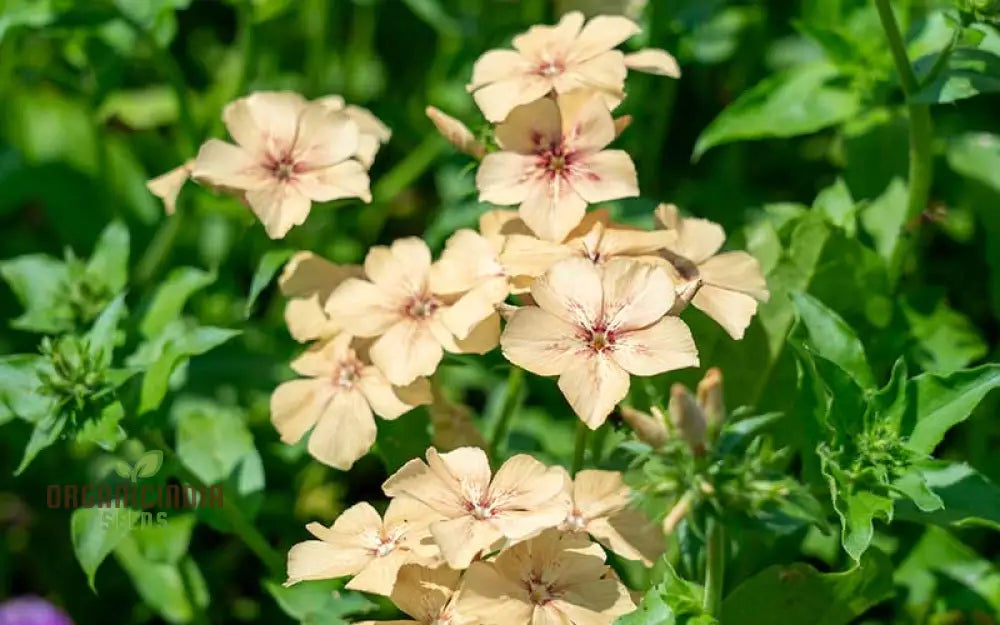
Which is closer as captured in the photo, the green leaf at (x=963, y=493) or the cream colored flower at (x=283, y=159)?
the green leaf at (x=963, y=493)

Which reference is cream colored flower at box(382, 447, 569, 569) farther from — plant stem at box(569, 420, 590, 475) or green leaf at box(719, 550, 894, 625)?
green leaf at box(719, 550, 894, 625)

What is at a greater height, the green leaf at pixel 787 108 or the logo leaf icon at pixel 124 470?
the green leaf at pixel 787 108

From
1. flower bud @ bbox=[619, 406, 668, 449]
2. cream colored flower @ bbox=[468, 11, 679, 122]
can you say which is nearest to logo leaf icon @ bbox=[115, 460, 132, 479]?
cream colored flower @ bbox=[468, 11, 679, 122]

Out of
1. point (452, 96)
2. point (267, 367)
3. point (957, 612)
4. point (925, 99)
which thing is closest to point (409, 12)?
point (452, 96)

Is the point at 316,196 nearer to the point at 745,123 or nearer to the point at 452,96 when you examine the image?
the point at 745,123

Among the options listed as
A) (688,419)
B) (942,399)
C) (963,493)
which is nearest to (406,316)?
(688,419)

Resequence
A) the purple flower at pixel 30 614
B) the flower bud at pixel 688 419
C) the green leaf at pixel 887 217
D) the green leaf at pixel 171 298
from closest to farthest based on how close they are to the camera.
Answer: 1. the flower bud at pixel 688 419
2. the green leaf at pixel 171 298
3. the green leaf at pixel 887 217
4. the purple flower at pixel 30 614

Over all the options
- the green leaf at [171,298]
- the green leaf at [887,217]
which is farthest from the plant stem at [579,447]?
the green leaf at [887,217]

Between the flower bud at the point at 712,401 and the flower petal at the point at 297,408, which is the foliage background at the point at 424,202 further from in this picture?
the flower bud at the point at 712,401
